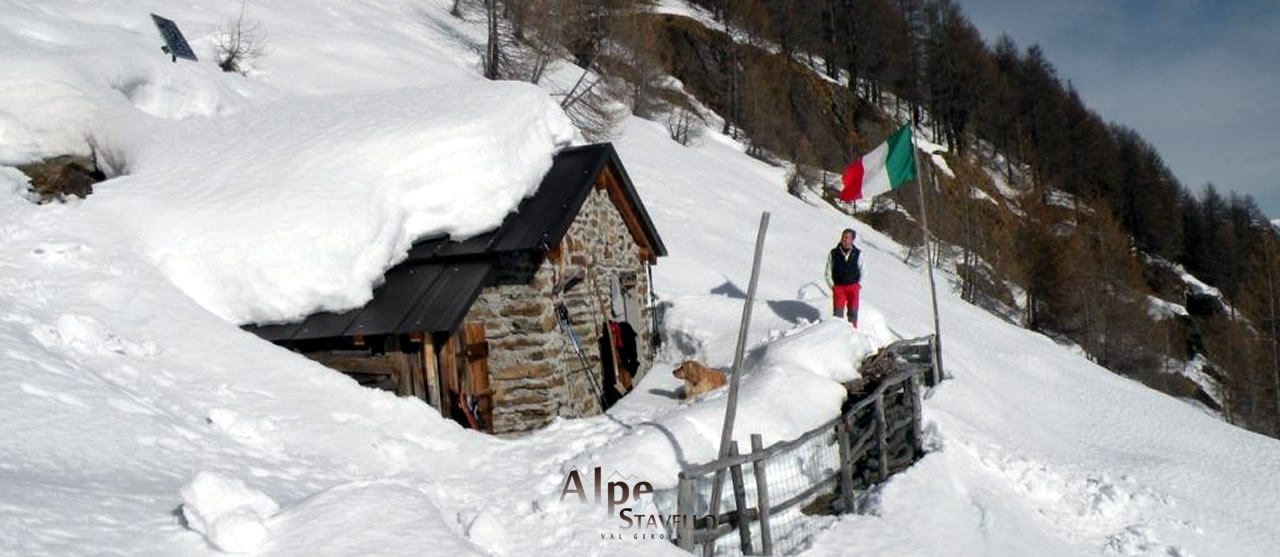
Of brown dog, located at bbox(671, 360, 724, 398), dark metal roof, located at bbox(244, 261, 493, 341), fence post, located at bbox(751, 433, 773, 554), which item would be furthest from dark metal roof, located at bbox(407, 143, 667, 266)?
fence post, located at bbox(751, 433, 773, 554)

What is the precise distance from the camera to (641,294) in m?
12.5

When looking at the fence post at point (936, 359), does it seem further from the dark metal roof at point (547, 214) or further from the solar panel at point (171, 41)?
the solar panel at point (171, 41)

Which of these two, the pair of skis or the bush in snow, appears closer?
the pair of skis

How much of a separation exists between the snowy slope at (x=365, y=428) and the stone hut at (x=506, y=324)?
1.73 feet

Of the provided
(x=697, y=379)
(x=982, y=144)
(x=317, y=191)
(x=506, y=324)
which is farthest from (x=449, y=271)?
(x=982, y=144)

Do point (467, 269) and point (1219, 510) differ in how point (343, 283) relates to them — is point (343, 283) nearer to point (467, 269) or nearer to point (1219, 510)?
point (467, 269)

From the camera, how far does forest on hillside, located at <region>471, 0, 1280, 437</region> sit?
2967 cm

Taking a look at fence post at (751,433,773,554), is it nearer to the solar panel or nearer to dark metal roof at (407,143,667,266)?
dark metal roof at (407,143,667,266)

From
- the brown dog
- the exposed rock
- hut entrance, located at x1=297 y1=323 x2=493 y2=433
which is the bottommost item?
hut entrance, located at x1=297 y1=323 x2=493 y2=433

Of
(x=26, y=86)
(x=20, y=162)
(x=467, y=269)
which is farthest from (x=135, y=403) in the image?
(x=26, y=86)

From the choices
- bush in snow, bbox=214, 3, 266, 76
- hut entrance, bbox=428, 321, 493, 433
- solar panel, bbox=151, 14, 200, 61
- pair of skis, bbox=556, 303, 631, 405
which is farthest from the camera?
bush in snow, bbox=214, 3, 266, 76

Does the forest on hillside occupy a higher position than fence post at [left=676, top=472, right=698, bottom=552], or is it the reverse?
the forest on hillside

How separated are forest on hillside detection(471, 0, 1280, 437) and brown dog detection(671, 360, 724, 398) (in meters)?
16.8

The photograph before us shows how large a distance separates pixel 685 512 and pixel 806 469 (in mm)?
2449
